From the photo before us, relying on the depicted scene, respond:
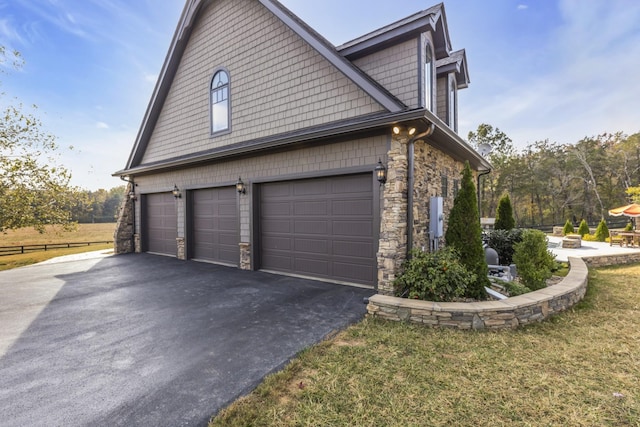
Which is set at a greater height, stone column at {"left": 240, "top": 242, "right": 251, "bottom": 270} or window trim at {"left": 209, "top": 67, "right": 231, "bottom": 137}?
window trim at {"left": 209, "top": 67, "right": 231, "bottom": 137}

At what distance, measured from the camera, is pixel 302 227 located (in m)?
7.27

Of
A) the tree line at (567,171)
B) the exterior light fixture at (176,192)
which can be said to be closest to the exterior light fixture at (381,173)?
the exterior light fixture at (176,192)

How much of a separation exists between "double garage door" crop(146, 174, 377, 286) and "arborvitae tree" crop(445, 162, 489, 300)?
1586mm

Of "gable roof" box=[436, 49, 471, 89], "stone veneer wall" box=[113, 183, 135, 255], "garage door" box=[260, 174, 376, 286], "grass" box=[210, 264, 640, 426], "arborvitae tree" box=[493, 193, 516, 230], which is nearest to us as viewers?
"grass" box=[210, 264, 640, 426]

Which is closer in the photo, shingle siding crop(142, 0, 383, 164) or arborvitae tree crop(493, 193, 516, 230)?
shingle siding crop(142, 0, 383, 164)

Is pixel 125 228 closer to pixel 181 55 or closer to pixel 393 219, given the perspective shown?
pixel 181 55

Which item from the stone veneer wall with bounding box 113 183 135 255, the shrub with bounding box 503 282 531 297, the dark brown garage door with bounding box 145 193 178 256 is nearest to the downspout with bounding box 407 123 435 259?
the shrub with bounding box 503 282 531 297

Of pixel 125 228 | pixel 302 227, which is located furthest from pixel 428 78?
pixel 125 228

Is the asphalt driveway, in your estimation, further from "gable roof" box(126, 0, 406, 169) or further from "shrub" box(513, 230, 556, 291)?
"gable roof" box(126, 0, 406, 169)

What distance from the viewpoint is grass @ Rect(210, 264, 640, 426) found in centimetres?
235

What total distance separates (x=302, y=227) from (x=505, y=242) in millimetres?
6239

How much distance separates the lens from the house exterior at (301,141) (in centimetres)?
588

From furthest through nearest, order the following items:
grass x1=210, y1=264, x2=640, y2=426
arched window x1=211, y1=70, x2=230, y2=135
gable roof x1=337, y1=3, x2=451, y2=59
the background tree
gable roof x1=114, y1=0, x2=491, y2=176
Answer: the background tree < arched window x1=211, y1=70, x2=230, y2=135 < gable roof x1=337, y1=3, x2=451, y2=59 < gable roof x1=114, y1=0, x2=491, y2=176 < grass x1=210, y1=264, x2=640, y2=426

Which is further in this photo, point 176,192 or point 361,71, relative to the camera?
point 176,192
